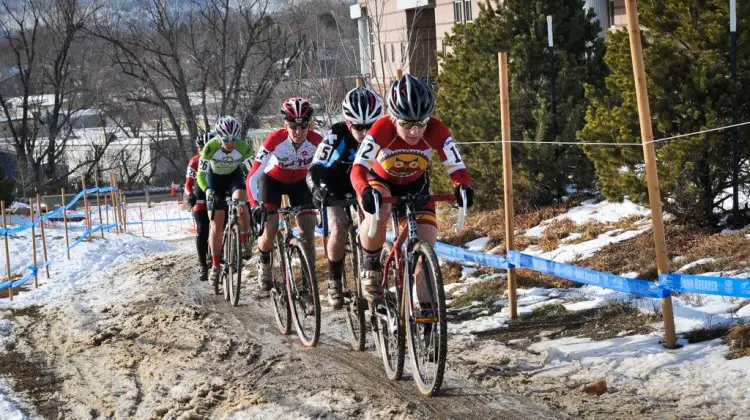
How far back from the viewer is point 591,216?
11867 mm

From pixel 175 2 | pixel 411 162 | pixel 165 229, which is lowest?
pixel 165 229

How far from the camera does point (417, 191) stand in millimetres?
7039

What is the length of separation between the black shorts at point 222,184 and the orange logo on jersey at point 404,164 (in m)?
4.93

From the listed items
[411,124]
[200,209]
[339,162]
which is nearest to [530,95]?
[200,209]

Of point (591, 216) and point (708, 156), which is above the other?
point (708, 156)

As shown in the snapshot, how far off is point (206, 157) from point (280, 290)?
122 inches

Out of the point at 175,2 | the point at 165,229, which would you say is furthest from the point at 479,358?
the point at 175,2

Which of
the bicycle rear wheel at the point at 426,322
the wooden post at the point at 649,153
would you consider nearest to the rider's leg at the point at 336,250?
the bicycle rear wheel at the point at 426,322

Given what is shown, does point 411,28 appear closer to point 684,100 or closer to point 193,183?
point 193,183

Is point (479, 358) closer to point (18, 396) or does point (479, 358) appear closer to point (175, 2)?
point (18, 396)

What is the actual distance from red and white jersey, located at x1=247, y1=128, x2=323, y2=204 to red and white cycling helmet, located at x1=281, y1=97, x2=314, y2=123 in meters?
0.26

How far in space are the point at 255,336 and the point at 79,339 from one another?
2.34 meters

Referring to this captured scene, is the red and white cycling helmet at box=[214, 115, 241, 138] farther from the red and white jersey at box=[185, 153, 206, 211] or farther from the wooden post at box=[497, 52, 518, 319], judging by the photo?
the wooden post at box=[497, 52, 518, 319]

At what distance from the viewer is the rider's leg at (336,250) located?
8.20 m
